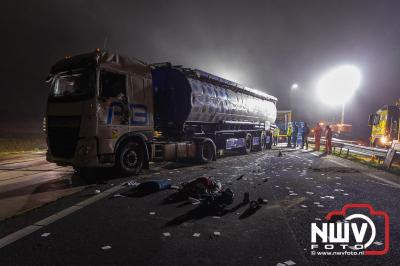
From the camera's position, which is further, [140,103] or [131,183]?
[140,103]

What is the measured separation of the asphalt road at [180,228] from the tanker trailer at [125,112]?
3.92 feet

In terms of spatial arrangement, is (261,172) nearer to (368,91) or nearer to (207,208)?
(207,208)

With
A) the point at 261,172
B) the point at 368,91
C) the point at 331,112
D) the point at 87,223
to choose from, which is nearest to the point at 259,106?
the point at 261,172

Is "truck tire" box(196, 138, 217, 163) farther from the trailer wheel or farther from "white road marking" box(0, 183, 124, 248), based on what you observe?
the trailer wheel

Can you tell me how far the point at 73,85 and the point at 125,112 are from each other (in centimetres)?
154

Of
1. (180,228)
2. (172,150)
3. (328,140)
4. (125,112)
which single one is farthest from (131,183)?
(328,140)

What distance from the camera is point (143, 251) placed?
3.61 m

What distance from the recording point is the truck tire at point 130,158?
8602mm

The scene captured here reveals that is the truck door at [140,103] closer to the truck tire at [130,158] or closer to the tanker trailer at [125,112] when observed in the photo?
the tanker trailer at [125,112]

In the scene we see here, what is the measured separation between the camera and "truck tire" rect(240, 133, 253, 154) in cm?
1705

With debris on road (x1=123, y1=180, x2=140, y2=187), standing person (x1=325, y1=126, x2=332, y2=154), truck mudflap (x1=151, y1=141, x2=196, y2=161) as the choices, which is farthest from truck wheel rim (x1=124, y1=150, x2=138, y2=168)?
standing person (x1=325, y1=126, x2=332, y2=154)

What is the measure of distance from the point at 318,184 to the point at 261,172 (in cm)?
226

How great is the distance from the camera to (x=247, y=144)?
1762 cm

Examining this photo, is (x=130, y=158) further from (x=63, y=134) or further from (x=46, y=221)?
(x=46, y=221)
